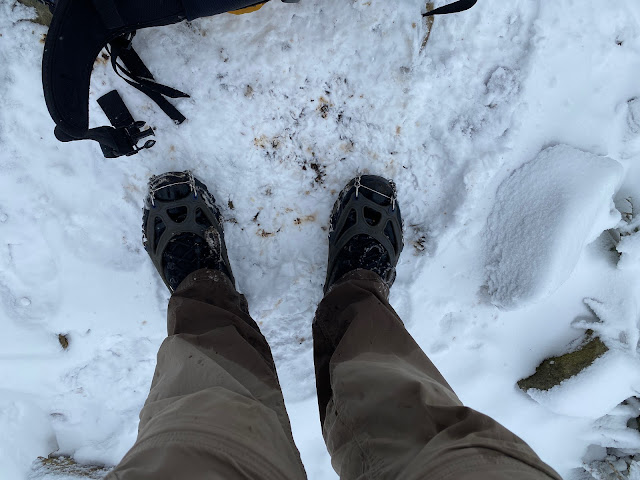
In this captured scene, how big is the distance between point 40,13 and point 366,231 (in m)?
1.64

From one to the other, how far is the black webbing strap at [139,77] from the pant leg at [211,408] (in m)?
0.80

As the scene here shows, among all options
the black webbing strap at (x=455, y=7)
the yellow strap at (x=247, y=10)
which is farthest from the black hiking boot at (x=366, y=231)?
the yellow strap at (x=247, y=10)

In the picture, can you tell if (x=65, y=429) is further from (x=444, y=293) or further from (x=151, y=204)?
(x=444, y=293)

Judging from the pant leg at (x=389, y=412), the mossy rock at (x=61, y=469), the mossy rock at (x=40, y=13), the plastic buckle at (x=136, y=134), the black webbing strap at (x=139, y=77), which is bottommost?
the mossy rock at (x=61, y=469)

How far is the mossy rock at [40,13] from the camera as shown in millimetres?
1733

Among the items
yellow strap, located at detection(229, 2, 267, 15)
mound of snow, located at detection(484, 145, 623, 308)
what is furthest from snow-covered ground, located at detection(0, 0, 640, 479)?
yellow strap, located at detection(229, 2, 267, 15)

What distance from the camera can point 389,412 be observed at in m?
1.24

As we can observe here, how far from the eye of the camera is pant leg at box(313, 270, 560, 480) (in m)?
1.01

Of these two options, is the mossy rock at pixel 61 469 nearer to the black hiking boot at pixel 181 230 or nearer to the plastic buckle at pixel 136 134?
the black hiking boot at pixel 181 230

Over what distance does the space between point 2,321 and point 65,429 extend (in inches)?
27.3

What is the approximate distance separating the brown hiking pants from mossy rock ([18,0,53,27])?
1.24 meters

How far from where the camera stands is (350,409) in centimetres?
133

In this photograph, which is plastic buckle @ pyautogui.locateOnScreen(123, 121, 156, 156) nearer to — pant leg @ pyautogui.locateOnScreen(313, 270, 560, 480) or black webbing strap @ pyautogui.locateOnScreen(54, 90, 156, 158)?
black webbing strap @ pyautogui.locateOnScreen(54, 90, 156, 158)

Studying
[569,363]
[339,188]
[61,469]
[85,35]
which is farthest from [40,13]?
[569,363]
